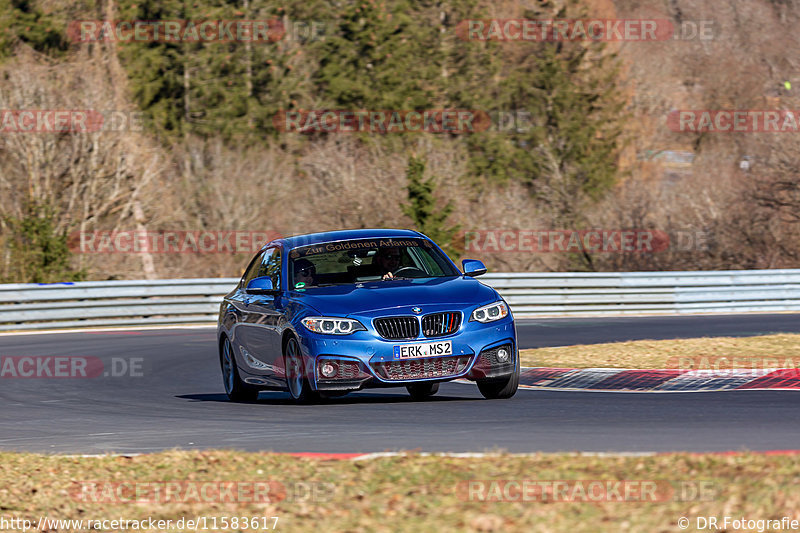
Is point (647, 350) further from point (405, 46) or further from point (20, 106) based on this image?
point (405, 46)

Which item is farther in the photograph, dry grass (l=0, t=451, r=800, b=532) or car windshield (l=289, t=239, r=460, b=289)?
car windshield (l=289, t=239, r=460, b=289)

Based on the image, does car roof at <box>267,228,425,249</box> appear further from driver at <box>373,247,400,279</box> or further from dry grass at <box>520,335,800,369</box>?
dry grass at <box>520,335,800,369</box>

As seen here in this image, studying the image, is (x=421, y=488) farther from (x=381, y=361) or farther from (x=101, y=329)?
(x=101, y=329)

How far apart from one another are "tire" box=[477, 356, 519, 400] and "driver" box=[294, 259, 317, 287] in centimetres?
185

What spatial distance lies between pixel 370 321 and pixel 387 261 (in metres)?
1.47

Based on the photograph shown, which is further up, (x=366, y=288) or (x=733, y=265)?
(x=366, y=288)

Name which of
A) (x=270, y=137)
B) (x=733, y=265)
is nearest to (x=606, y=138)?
(x=270, y=137)

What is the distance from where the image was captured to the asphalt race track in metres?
8.08

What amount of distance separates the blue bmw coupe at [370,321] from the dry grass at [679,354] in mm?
2998

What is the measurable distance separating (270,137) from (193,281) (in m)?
28.3

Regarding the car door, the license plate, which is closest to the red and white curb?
the license plate

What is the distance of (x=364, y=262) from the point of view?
38.2 ft

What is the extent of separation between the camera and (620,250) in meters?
36.6

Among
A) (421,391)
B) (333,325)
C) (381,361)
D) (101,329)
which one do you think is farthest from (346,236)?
(101,329)
